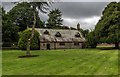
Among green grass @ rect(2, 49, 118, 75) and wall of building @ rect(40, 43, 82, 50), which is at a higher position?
wall of building @ rect(40, 43, 82, 50)

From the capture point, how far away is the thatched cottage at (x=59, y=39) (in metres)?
67.6

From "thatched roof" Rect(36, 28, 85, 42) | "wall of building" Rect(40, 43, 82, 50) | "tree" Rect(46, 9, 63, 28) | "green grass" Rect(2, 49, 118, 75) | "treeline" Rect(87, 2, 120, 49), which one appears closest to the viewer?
"green grass" Rect(2, 49, 118, 75)

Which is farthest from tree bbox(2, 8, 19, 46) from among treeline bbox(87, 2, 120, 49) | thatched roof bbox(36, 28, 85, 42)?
treeline bbox(87, 2, 120, 49)

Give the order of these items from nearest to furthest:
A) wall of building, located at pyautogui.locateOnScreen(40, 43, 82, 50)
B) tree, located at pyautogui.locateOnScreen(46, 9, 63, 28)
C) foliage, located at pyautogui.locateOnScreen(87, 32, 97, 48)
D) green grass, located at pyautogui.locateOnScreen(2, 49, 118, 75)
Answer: green grass, located at pyautogui.locateOnScreen(2, 49, 118, 75) < wall of building, located at pyautogui.locateOnScreen(40, 43, 82, 50) < foliage, located at pyautogui.locateOnScreen(87, 32, 97, 48) < tree, located at pyautogui.locateOnScreen(46, 9, 63, 28)

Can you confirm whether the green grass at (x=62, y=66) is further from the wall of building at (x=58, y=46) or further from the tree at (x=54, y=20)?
the tree at (x=54, y=20)

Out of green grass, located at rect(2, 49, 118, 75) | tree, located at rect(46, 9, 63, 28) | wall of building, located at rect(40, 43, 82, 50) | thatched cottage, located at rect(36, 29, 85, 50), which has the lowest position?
green grass, located at rect(2, 49, 118, 75)

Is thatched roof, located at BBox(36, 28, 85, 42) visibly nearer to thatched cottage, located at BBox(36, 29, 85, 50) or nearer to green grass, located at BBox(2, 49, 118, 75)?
thatched cottage, located at BBox(36, 29, 85, 50)

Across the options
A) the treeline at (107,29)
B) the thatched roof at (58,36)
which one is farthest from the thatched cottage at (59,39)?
the treeline at (107,29)

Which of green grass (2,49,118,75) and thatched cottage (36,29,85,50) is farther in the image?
thatched cottage (36,29,85,50)

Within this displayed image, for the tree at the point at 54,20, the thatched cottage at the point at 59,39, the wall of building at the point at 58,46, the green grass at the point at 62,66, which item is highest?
the tree at the point at 54,20


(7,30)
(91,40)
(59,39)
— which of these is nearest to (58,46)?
(59,39)

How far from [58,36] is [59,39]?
1684 millimetres

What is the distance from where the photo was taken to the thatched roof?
224 ft

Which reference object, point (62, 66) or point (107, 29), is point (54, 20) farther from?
point (62, 66)
